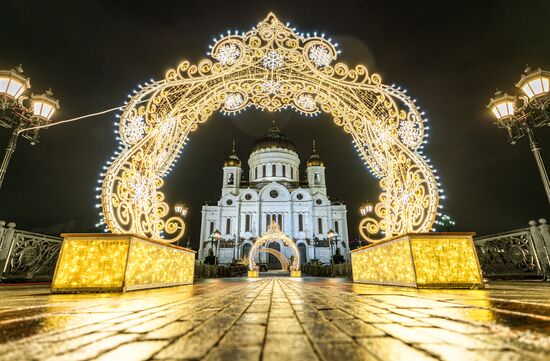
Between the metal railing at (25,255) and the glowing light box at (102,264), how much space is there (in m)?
2.87

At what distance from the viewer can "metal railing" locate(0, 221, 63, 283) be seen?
21.8 ft

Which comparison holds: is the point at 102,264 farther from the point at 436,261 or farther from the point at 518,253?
the point at 518,253

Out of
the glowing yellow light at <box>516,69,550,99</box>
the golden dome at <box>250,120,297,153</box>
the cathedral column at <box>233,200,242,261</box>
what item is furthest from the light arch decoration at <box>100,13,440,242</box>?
the golden dome at <box>250,120,297,153</box>

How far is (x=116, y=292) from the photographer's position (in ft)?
16.4

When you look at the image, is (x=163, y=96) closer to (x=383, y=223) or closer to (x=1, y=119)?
(x=1, y=119)

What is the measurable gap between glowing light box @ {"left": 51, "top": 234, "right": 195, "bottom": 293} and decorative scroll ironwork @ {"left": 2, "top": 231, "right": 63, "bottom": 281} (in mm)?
3154

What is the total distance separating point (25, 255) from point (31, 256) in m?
0.20

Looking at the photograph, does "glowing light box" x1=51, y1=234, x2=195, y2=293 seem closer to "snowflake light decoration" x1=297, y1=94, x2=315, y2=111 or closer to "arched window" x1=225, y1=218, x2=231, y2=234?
"snowflake light decoration" x1=297, y1=94, x2=315, y2=111

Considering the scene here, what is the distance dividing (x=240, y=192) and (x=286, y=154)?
10.9 m

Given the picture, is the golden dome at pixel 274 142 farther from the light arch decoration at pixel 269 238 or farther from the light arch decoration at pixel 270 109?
the light arch decoration at pixel 270 109

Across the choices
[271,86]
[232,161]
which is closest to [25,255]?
[271,86]

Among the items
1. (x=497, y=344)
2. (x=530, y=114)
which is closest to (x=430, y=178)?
(x=530, y=114)

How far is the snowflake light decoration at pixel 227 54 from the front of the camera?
6.86 m

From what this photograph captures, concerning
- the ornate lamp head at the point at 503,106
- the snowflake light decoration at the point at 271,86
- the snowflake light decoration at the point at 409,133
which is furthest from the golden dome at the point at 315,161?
the snowflake light decoration at the point at 409,133
